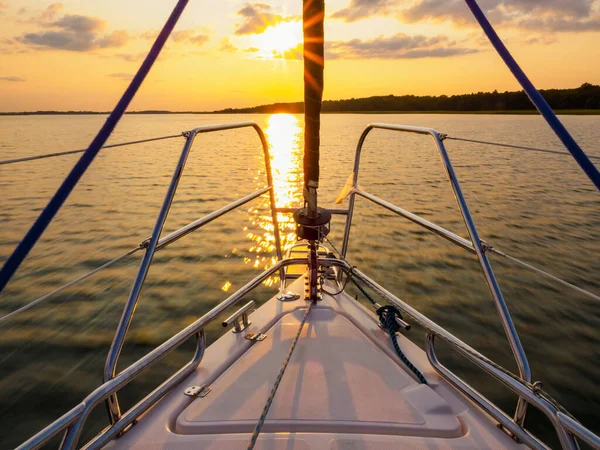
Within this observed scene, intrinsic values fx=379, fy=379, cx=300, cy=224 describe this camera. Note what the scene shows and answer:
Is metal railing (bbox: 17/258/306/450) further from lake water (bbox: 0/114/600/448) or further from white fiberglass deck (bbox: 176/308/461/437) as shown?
lake water (bbox: 0/114/600/448)

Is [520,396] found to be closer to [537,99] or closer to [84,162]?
[537,99]

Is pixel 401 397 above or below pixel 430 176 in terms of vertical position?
above

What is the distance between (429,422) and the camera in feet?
4.57

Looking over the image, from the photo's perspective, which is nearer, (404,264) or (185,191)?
(404,264)

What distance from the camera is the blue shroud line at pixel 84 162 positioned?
1.00 meters

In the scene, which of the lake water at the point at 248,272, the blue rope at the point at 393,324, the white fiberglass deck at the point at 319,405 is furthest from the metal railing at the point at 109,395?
the lake water at the point at 248,272

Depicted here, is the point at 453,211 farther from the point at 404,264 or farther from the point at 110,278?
the point at 110,278

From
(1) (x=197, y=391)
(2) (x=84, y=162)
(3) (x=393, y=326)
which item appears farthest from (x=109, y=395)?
(3) (x=393, y=326)

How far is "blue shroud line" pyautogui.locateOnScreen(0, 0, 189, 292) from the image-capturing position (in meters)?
1.00

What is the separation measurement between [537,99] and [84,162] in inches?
61.5

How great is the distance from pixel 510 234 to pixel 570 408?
172 inches

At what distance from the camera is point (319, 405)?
149 centimetres

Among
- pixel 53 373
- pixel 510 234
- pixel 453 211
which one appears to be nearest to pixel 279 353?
pixel 53 373

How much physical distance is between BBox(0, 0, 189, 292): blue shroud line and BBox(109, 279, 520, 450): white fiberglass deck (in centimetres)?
73
